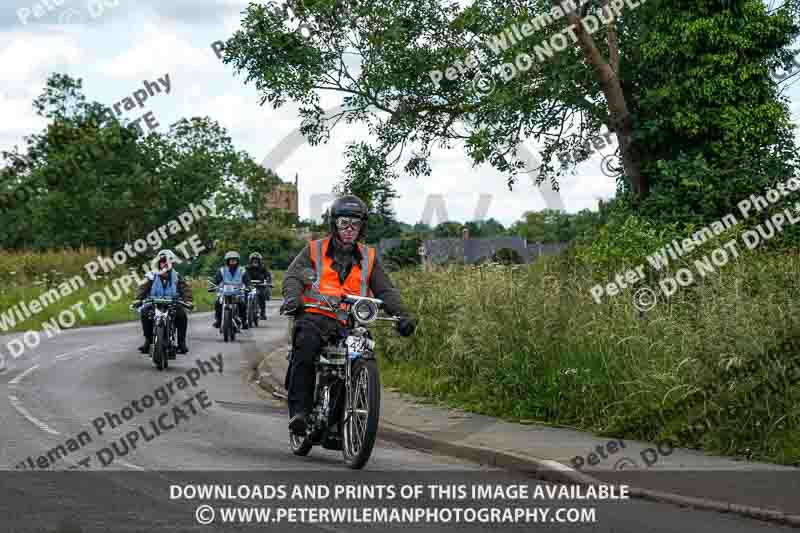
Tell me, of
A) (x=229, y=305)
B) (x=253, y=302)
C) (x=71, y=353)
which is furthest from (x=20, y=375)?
(x=253, y=302)

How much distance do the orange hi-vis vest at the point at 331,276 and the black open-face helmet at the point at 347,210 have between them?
0.21 metres

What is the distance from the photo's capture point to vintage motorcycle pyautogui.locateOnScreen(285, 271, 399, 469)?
29.6ft

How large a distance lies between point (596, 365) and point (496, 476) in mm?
3162

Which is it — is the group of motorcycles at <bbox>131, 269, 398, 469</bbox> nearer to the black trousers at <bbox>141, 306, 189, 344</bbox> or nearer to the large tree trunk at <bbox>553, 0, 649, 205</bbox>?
the black trousers at <bbox>141, 306, 189, 344</bbox>

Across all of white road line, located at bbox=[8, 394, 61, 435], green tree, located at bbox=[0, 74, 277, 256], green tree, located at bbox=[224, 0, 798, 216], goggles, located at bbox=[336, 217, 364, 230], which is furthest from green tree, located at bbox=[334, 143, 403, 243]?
green tree, located at bbox=[0, 74, 277, 256]

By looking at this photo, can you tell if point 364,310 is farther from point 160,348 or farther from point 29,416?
point 160,348

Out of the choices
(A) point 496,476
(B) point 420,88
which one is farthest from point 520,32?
(A) point 496,476

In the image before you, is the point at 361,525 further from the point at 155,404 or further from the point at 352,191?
the point at 352,191

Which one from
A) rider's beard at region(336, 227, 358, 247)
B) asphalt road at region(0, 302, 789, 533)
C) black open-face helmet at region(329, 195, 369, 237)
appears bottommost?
asphalt road at region(0, 302, 789, 533)

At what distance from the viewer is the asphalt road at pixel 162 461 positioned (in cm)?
732

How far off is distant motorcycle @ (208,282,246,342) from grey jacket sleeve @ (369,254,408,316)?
53.7 feet

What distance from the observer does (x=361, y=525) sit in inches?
283

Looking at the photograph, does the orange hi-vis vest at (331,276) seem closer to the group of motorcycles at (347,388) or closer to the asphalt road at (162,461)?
the group of motorcycles at (347,388)

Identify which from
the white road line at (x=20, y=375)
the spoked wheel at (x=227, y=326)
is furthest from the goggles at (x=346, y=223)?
the spoked wheel at (x=227, y=326)
